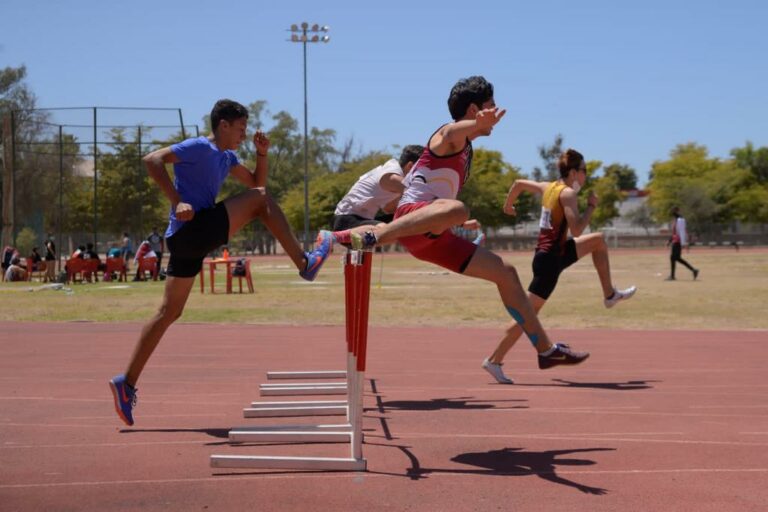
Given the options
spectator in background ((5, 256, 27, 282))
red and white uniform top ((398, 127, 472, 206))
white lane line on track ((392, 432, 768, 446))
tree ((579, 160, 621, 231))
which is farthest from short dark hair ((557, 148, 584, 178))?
tree ((579, 160, 621, 231))

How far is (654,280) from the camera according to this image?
24.8m

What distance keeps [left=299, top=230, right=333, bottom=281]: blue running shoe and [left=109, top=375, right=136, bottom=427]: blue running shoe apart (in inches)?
50.1

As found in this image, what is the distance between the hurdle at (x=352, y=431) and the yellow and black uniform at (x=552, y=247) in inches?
131

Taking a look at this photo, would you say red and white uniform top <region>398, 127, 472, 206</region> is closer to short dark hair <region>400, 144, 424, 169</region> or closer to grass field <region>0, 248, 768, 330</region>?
short dark hair <region>400, 144, 424, 169</region>

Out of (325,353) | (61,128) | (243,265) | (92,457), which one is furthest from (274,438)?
(61,128)

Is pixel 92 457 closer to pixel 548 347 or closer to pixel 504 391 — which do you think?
pixel 548 347

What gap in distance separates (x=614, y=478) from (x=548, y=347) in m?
1.64

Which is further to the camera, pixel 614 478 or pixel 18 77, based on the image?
pixel 18 77

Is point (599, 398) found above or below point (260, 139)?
below

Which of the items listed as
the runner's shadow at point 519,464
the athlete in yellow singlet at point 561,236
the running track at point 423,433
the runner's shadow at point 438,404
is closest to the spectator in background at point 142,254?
the running track at point 423,433

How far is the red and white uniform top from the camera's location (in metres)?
5.67

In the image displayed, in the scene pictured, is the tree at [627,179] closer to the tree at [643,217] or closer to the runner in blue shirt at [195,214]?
the tree at [643,217]

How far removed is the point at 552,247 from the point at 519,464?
3.49m

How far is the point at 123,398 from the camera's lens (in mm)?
5539
